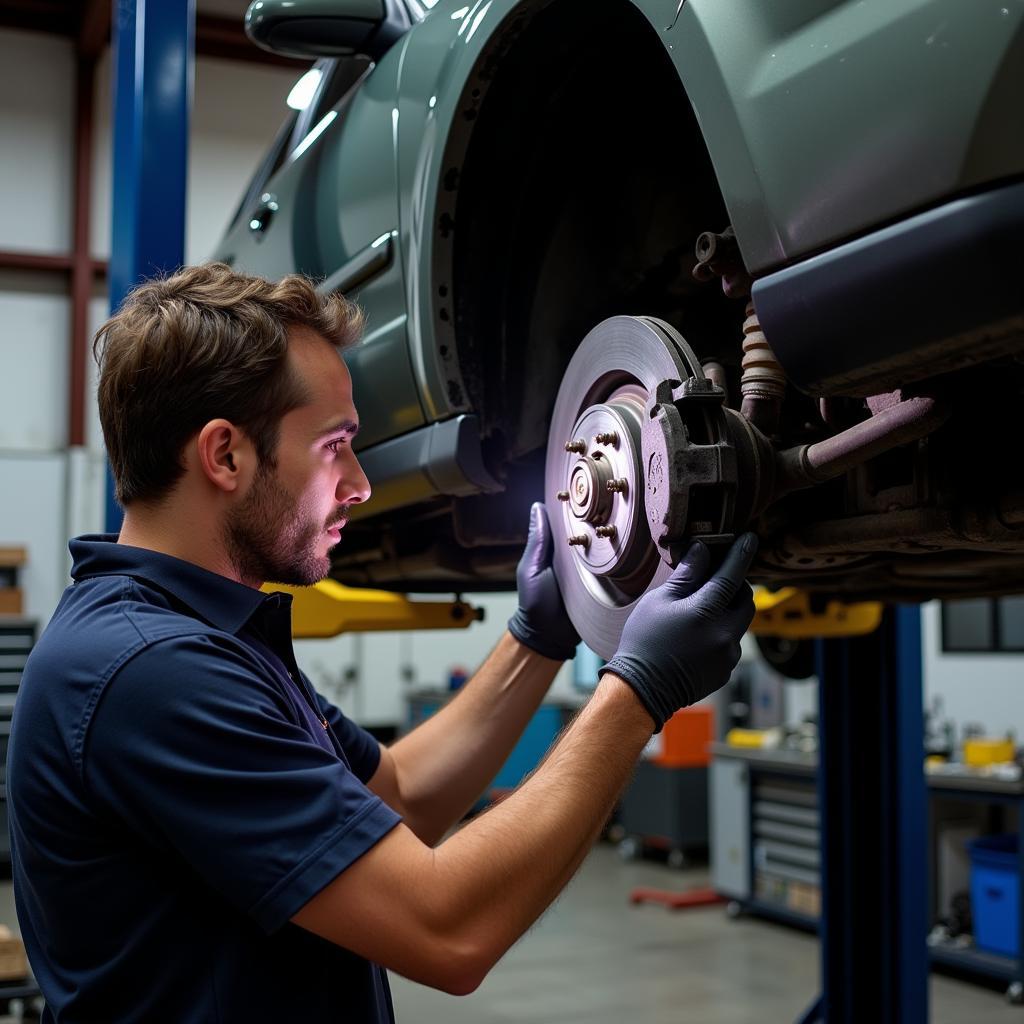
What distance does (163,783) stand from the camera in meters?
0.85

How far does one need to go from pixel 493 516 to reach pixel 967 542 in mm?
821

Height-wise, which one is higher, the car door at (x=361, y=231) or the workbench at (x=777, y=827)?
the car door at (x=361, y=231)

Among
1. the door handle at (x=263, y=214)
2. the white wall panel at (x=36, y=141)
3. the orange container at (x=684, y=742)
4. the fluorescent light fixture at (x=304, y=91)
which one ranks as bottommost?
the orange container at (x=684, y=742)

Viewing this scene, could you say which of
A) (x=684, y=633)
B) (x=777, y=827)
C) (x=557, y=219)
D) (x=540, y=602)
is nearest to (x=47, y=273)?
(x=777, y=827)

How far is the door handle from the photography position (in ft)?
6.69

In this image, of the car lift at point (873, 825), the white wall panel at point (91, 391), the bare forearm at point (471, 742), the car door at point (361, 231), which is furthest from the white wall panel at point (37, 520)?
the bare forearm at point (471, 742)

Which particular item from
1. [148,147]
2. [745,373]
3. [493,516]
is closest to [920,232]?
[745,373]

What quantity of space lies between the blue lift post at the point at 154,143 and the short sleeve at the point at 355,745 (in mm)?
800


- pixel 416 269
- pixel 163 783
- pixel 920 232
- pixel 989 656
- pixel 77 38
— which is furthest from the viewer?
pixel 77 38

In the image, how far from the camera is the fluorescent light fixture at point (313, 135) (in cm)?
183

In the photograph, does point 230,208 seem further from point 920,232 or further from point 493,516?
point 920,232

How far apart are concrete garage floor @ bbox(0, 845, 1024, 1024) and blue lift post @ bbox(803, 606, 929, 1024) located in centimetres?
121

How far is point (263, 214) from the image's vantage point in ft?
6.79

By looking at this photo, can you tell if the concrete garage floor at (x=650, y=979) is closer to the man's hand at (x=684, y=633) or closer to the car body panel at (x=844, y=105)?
the man's hand at (x=684, y=633)
